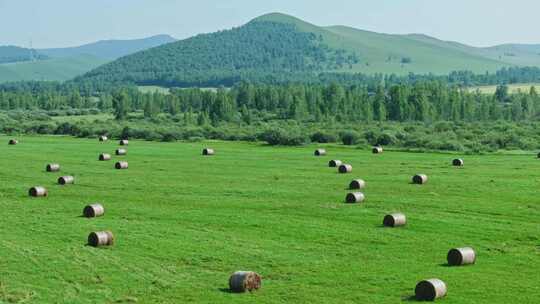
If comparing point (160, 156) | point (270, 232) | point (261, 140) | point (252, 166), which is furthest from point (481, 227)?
point (261, 140)

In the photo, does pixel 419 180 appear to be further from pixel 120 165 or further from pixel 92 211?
pixel 120 165

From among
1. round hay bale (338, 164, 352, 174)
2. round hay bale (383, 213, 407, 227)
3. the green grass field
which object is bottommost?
the green grass field

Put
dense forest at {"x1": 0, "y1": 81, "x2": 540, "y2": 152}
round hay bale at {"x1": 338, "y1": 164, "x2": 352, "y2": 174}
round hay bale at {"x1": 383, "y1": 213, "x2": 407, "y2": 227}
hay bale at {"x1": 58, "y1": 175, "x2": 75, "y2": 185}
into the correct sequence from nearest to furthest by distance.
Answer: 1. round hay bale at {"x1": 383, "y1": 213, "x2": 407, "y2": 227}
2. hay bale at {"x1": 58, "y1": 175, "x2": 75, "y2": 185}
3. round hay bale at {"x1": 338, "y1": 164, "x2": 352, "y2": 174}
4. dense forest at {"x1": 0, "y1": 81, "x2": 540, "y2": 152}

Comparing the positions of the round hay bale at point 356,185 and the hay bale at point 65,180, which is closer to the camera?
the round hay bale at point 356,185

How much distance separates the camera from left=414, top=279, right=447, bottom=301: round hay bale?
23781 mm

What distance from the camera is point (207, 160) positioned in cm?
6981

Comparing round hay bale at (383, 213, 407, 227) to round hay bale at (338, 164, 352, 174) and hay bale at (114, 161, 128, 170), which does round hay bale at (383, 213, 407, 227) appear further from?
hay bale at (114, 161, 128, 170)

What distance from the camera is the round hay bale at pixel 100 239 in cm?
3155

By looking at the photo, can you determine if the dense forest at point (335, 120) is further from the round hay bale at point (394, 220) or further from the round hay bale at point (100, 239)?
the round hay bale at point (100, 239)

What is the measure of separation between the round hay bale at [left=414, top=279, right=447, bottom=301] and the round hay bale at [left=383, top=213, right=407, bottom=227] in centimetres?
A: 1174

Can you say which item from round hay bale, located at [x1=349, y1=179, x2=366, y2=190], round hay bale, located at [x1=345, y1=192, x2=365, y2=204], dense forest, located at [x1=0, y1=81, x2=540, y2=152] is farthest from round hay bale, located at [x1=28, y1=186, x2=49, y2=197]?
dense forest, located at [x1=0, y1=81, x2=540, y2=152]

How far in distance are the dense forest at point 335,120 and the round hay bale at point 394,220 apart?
52.6 meters

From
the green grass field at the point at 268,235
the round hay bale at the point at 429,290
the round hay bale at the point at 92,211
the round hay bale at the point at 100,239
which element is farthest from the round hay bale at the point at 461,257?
the round hay bale at the point at 92,211

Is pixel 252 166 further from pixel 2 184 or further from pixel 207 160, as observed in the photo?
pixel 2 184
